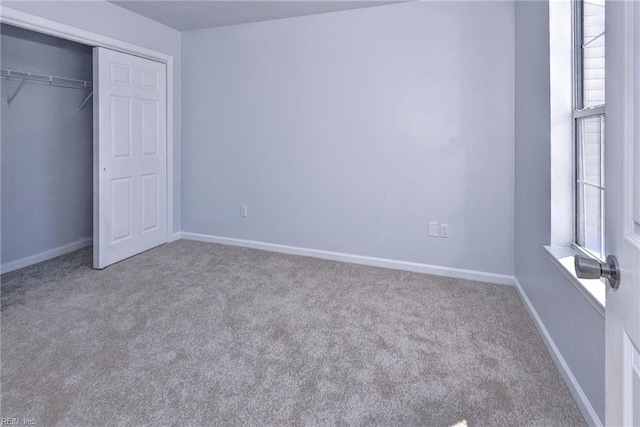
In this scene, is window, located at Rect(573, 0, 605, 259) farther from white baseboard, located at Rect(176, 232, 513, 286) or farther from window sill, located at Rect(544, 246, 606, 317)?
white baseboard, located at Rect(176, 232, 513, 286)

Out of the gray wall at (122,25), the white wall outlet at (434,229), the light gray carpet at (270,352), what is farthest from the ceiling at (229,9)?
the light gray carpet at (270,352)

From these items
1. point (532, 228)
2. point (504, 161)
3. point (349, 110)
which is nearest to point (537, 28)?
point (504, 161)

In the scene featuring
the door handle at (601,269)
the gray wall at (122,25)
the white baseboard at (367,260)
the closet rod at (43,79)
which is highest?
the gray wall at (122,25)

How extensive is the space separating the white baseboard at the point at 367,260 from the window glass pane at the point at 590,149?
1.42 meters

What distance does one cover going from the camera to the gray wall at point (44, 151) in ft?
10.9

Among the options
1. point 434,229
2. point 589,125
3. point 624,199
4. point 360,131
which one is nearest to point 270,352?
point 624,199

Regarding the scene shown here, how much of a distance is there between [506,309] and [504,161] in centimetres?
122

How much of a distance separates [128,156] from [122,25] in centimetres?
125

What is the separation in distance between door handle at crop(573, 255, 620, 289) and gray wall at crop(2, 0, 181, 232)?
371cm

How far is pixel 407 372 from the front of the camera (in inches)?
73.5

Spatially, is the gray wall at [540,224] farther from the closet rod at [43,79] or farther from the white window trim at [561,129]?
the closet rod at [43,79]

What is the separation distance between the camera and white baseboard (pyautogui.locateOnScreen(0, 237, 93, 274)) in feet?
10.9

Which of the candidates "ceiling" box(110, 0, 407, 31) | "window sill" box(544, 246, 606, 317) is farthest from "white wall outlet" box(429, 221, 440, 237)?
"ceiling" box(110, 0, 407, 31)

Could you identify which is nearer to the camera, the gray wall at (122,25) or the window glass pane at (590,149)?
the window glass pane at (590,149)
